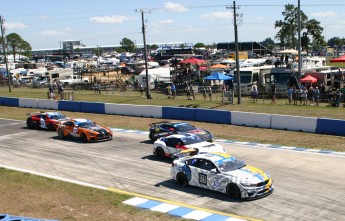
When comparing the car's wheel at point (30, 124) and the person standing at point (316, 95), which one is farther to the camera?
the person standing at point (316, 95)

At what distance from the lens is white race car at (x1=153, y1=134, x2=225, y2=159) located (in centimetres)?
1947

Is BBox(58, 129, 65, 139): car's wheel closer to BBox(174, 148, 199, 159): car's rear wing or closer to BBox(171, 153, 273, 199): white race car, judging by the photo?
BBox(174, 148, 199, 159): car's rear wing

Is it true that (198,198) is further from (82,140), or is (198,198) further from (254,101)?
(254,101)

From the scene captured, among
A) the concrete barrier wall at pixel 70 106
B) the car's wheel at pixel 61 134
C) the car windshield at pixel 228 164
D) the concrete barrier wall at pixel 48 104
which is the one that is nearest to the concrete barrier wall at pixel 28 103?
the concrete barrier wall at pixel 48 104

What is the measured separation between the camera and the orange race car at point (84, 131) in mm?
25641

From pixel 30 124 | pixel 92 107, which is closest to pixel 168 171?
pixel 30 124

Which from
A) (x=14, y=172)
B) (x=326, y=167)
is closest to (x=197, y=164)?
(x=326, y=167)

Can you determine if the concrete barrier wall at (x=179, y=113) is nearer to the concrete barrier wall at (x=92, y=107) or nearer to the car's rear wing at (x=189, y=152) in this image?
the concrete barrier wall at (x=92, y=107)

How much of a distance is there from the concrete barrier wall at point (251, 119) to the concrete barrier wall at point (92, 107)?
564 inches

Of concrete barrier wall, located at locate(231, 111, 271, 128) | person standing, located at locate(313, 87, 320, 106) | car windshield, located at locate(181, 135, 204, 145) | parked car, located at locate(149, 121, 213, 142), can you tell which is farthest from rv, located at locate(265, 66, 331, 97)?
car windshield, located at locate(181, 135, 204, 145)

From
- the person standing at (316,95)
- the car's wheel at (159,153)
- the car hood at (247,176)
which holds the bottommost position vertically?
the car's wheel at (159,153)

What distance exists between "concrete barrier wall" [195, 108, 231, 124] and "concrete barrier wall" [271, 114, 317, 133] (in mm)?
3734

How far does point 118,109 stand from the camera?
1491 inches

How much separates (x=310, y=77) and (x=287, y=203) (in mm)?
25561
